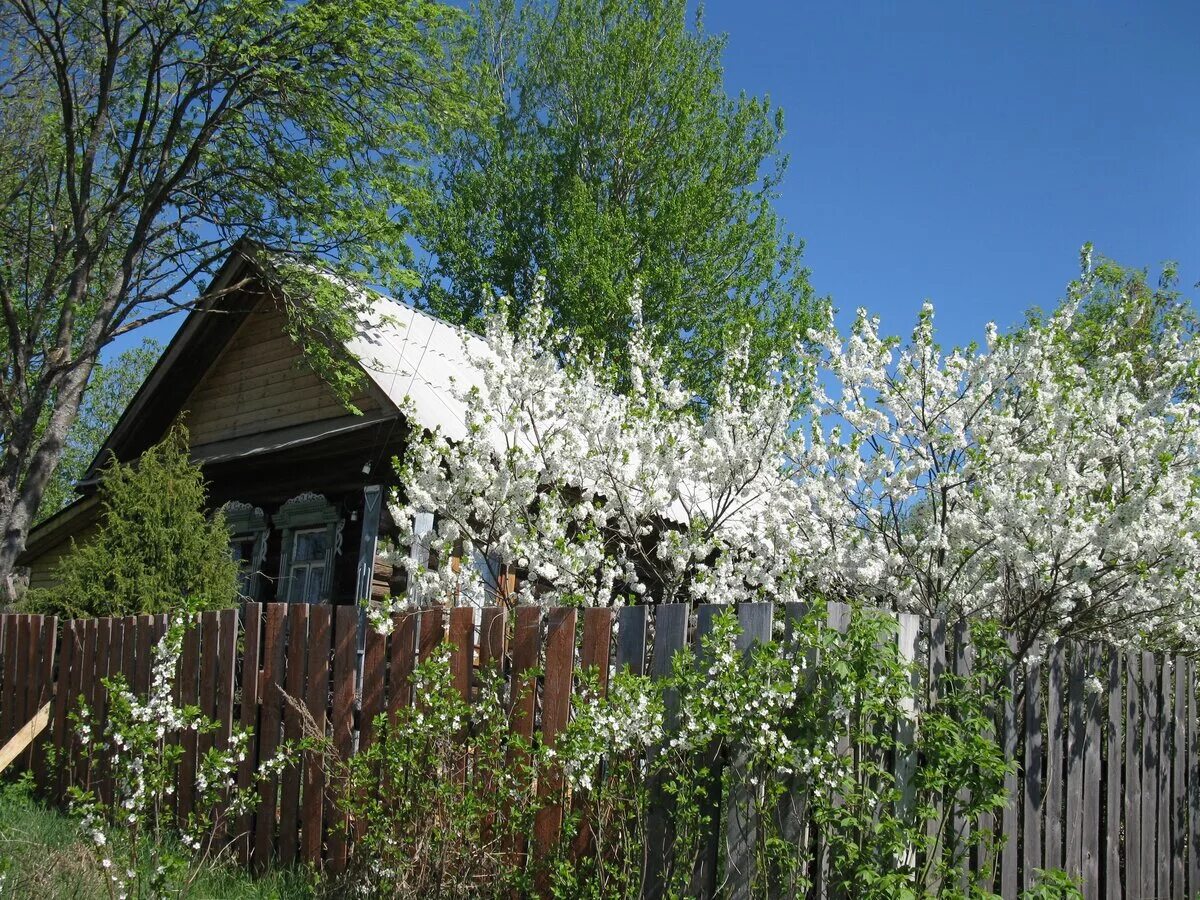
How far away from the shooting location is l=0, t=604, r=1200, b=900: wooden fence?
14.0ft

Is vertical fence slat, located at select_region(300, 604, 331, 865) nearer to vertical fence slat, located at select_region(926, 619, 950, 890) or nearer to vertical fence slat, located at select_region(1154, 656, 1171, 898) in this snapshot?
vertical fence slat, located at select_region(926, 619, 950, 890)

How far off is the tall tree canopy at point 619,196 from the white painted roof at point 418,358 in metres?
8.75

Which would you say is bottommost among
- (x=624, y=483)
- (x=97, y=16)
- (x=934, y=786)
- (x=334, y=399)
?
(x=934, y=786)

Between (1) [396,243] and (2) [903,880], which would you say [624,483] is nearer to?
(2) [903,880]

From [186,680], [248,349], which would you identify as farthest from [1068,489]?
[248,349]

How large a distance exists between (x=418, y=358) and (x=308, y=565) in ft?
9.54

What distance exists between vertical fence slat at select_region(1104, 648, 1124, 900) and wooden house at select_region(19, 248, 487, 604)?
6.80 m

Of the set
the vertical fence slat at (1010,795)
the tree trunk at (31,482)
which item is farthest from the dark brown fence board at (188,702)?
the tree trunk at (31,482)

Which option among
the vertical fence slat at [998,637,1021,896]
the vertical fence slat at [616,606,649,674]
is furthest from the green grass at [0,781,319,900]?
the vertical fence slat at [998,637,1021,896]

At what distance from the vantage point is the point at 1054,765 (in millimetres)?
4523

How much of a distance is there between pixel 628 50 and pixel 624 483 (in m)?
19.5

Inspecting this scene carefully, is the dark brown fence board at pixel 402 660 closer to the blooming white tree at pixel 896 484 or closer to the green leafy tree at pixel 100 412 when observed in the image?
the blooming white tree at pixel 896 484

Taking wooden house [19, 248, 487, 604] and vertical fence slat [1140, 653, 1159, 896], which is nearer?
vertical fence slat [1140, 653, 1159, 896]

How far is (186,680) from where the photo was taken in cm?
638
